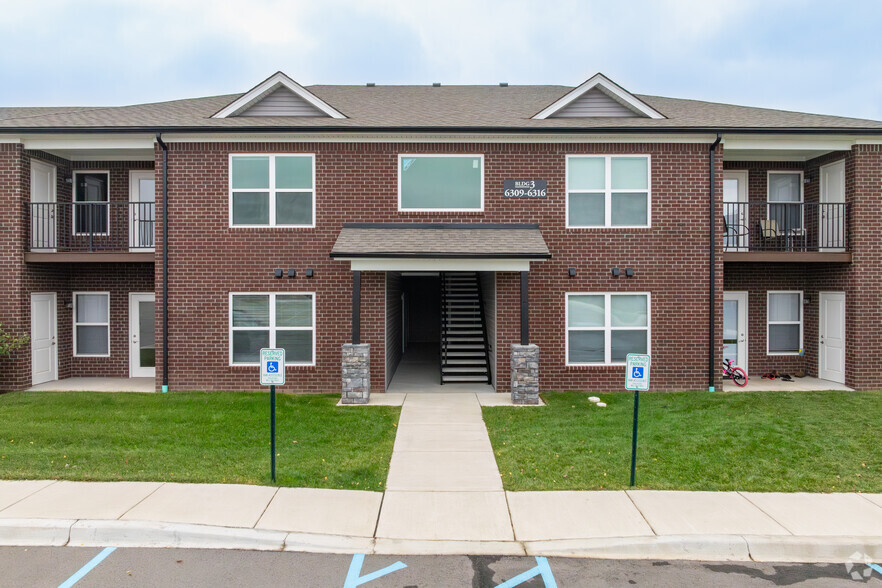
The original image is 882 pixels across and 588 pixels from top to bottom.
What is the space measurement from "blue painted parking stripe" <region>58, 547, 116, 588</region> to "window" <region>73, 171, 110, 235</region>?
409 inches

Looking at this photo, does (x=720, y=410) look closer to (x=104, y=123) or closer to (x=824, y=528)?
(x=824, y=528)

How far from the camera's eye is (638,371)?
6.58 m

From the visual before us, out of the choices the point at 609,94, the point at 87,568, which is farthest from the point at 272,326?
the point at 609,94

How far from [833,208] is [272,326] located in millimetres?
12913

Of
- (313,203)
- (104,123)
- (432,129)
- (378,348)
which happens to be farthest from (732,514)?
(104,123)

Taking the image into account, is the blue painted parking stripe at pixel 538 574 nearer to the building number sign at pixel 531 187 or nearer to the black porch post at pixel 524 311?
the black porch post at pixel 524 311

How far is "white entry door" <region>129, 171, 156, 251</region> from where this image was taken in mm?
13080

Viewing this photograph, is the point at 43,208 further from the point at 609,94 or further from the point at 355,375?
the point at 609,94

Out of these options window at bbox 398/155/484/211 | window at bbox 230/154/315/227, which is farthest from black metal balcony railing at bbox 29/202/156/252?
window at bbox 398/155/484/211

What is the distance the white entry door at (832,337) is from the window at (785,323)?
1.87 feet

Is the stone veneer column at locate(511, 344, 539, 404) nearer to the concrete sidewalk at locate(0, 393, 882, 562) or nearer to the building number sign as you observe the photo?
the building number sign

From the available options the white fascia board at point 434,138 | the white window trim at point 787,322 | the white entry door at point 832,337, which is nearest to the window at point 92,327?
the white fascia board at point 434,138

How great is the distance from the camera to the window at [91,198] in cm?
1370

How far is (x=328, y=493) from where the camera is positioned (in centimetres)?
649
